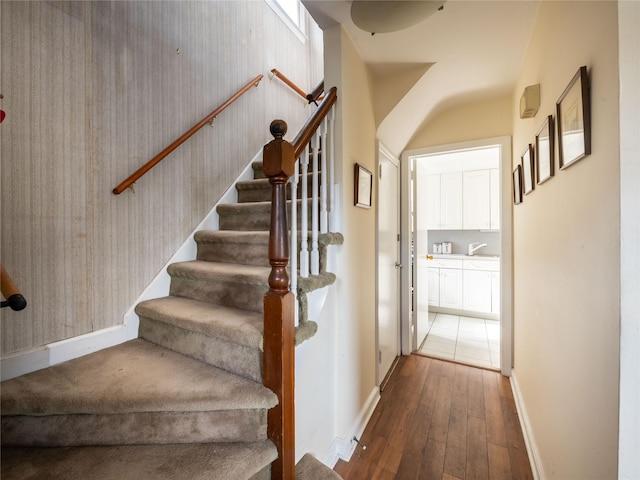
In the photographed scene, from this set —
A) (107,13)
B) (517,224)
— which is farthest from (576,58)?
(107,13)

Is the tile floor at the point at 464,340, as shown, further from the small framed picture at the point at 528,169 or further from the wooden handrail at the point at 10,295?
the wooden handrail at the point at 10,295

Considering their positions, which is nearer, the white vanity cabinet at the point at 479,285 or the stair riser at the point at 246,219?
the stair riser at the point at 246,219

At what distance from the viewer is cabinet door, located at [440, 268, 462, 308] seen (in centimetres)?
420

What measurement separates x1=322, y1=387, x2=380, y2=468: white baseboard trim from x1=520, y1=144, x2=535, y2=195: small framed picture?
1822mm

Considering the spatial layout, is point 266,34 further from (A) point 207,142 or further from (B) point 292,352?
(B) point 292,352

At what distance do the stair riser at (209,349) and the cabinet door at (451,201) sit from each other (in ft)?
13.9

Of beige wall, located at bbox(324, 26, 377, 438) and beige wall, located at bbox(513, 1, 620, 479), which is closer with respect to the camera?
beige wall, located at bbox(513, 1, 620, 479)

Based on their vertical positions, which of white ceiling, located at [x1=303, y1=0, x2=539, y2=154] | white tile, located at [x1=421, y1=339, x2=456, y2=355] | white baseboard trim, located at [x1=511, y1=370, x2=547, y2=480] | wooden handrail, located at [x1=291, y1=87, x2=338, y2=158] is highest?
white ceiling, located at [x1=303, y1=0, x2=539, y2=154]

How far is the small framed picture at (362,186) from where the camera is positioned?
1.76m

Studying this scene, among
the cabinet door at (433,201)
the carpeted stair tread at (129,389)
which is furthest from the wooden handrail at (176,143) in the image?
the cabinet door at (433,201)

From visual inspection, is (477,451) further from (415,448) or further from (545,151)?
(545,151)

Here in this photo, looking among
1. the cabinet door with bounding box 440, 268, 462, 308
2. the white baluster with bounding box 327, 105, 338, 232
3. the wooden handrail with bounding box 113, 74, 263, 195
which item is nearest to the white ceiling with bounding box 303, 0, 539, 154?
the white baluster with bounding box 327, 105, 338, 232

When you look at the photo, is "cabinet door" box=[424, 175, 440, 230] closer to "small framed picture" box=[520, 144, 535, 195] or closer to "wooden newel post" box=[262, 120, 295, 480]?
"small framed picture" box=[520, 144, 535, 195]

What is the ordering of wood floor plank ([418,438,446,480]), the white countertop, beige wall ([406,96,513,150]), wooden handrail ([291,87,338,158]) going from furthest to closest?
the white countertop < beige wall ([406,96,513,150]) < wood floor plank ([418,438,446,480]) < wooden handrail ([291,87,338,158])
